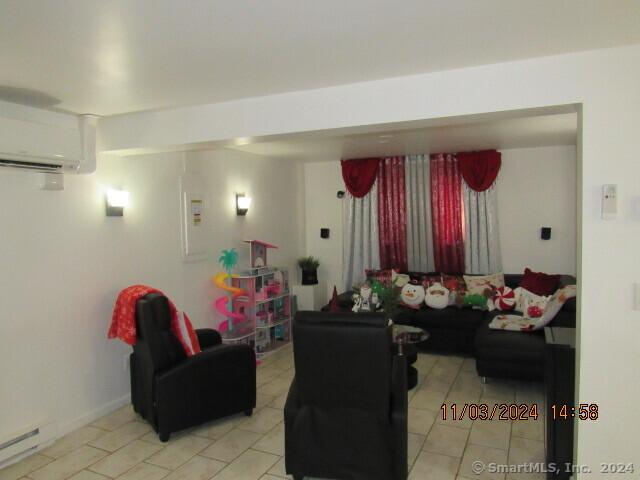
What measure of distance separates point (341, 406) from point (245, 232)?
324 cm

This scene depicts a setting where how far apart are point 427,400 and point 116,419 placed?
8.36 ft

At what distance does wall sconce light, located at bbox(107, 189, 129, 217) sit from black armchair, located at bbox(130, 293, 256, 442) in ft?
2.86

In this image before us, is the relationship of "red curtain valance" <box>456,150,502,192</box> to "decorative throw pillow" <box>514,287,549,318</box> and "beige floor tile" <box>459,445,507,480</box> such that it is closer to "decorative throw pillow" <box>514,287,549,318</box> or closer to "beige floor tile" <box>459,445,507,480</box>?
"decorative throw pillow" <box>514,287,549,318</box>

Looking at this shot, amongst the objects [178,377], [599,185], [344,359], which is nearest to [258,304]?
[178,377]

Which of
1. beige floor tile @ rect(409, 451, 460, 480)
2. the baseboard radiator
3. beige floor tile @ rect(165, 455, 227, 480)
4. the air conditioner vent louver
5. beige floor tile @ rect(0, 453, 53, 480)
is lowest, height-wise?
beige floor tile @ rect(0, 453, 53, 480)

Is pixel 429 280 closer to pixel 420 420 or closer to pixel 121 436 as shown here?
pixel 420 420

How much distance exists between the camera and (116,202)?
12.0 feet

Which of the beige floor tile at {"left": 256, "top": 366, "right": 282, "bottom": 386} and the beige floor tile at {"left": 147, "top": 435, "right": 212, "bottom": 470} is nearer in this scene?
the beige floor tile at {"left": 147, "top": 435, "right": 212, "bottom": 470}

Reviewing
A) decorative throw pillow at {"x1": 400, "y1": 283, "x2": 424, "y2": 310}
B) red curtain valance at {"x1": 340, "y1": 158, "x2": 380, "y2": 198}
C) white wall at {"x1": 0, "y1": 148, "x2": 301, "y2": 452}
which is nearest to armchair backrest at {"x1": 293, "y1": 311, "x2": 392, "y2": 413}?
white wall at {"x1": 0, "y1": 148, "x2": 301, "y2": 452}

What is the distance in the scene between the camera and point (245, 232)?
5406 mm

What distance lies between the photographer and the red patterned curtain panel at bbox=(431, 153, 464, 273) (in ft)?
19.1

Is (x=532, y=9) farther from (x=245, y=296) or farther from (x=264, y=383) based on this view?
(x=245, y=296)

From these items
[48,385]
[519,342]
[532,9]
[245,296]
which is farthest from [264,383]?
[532,9]

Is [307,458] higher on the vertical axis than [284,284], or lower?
lower
